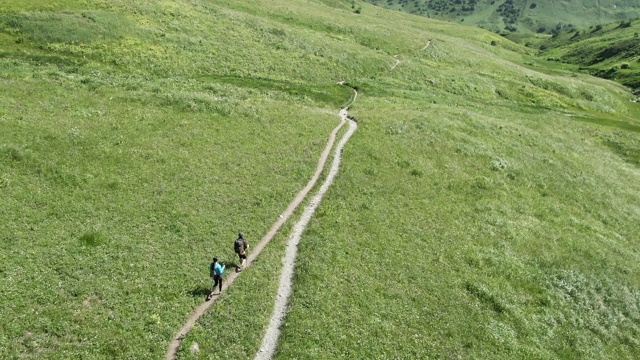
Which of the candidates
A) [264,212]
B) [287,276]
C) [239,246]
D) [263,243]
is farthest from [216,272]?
[264,212]

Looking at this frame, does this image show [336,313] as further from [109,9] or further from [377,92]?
[109,9]

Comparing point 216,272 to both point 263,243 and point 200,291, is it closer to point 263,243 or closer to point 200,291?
point 200,291

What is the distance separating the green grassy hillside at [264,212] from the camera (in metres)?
22.8

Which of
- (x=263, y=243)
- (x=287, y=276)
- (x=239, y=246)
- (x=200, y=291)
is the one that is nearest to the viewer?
(x=200, y=291)

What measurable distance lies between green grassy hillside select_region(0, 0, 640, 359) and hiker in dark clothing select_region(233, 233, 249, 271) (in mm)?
1052

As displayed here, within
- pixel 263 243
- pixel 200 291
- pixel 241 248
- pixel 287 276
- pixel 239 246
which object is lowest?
pixel 200 291

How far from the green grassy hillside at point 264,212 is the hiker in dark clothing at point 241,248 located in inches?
41.4

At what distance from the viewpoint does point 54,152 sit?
1265 inches

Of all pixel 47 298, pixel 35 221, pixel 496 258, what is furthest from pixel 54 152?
pixel 496 258

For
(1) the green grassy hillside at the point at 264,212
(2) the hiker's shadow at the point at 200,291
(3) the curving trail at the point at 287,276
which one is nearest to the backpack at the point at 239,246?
(1) the green grassy hillside at the point at 264,212

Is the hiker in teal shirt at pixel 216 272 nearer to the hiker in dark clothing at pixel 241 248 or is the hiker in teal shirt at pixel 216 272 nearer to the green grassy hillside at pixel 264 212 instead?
the green grassy hillside at pixel 264 212

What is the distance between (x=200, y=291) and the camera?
24.2 m

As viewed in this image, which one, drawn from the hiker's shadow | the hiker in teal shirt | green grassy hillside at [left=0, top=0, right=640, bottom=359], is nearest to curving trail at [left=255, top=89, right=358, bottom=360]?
green grassy hillside at [left=0, top=0, right=640, bottom=359]

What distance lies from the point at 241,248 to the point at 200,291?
3644mm
